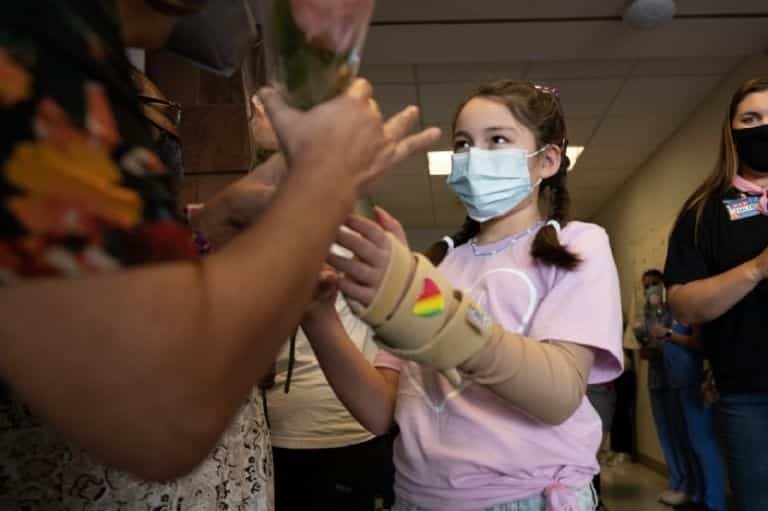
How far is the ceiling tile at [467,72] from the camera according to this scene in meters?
3.90

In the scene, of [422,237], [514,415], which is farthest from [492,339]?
[422,237]

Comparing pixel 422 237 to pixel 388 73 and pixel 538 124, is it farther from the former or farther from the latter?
pixel 538 124

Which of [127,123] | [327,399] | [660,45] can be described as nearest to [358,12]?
[127,123]

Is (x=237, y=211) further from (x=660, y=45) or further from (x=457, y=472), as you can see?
(x=660, y=45)

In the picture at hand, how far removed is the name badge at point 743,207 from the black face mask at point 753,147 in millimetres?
96

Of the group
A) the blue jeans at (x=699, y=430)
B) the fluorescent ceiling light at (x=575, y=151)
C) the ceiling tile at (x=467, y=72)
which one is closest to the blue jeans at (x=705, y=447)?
the blue jeans at (x=699, y=430)

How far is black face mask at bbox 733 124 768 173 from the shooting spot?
69.0 inches

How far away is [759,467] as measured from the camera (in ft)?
5.26

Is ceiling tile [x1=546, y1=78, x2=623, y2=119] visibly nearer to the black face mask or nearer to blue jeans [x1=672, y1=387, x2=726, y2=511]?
blue jeans [x1=672, y1=387, x2=726, y2=511]

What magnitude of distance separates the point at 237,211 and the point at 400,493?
1.69 ft

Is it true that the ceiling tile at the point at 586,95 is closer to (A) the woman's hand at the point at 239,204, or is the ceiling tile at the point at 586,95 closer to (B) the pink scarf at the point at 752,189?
(B) the pink scarf at the point at 752,189

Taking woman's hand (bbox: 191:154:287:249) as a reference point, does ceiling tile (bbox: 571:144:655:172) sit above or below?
above

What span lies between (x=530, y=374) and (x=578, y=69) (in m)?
3.46

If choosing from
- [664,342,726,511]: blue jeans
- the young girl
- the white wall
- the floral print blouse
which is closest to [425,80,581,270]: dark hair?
the young girl
